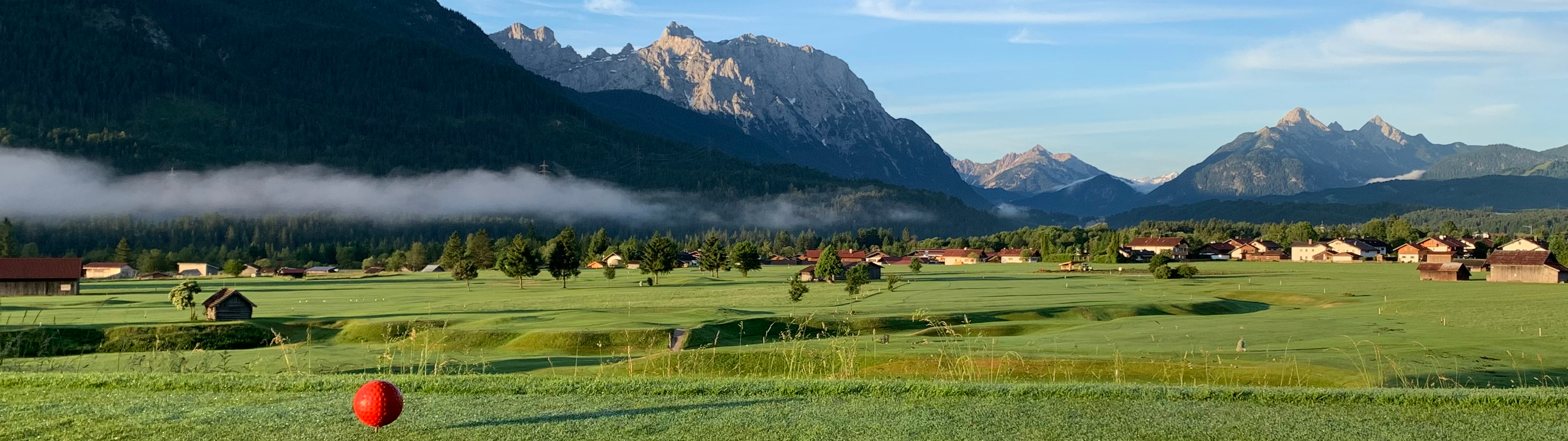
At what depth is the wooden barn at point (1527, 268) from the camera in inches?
3425

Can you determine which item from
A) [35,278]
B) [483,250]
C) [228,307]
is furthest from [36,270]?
[483,250]

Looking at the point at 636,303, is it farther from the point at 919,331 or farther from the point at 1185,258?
the point at 1185,258

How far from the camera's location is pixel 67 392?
1384 centimetres

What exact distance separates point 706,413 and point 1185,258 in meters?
166

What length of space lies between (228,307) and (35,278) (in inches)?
1594

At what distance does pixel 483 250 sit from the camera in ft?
515

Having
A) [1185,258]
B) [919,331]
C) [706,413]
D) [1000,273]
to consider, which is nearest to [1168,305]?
[919,331]

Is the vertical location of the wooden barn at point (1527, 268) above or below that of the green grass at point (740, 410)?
below

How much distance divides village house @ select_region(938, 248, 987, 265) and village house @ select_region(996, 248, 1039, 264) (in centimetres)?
319

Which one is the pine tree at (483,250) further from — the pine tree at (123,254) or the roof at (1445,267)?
the roof at (1445,267)

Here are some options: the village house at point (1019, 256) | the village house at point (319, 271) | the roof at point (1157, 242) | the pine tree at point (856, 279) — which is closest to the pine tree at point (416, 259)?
the village house at point (319, 271)

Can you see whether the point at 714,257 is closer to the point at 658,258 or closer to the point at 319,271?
the point at 658,258

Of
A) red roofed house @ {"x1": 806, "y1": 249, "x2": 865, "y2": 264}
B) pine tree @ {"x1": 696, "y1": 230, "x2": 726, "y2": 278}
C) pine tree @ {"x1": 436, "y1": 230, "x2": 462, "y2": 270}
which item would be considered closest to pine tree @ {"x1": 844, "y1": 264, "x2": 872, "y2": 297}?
pine tree @ {"x1": 696, "y1": 230, "x2": 726, "y2": 278}

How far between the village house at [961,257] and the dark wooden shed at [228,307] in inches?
5284
